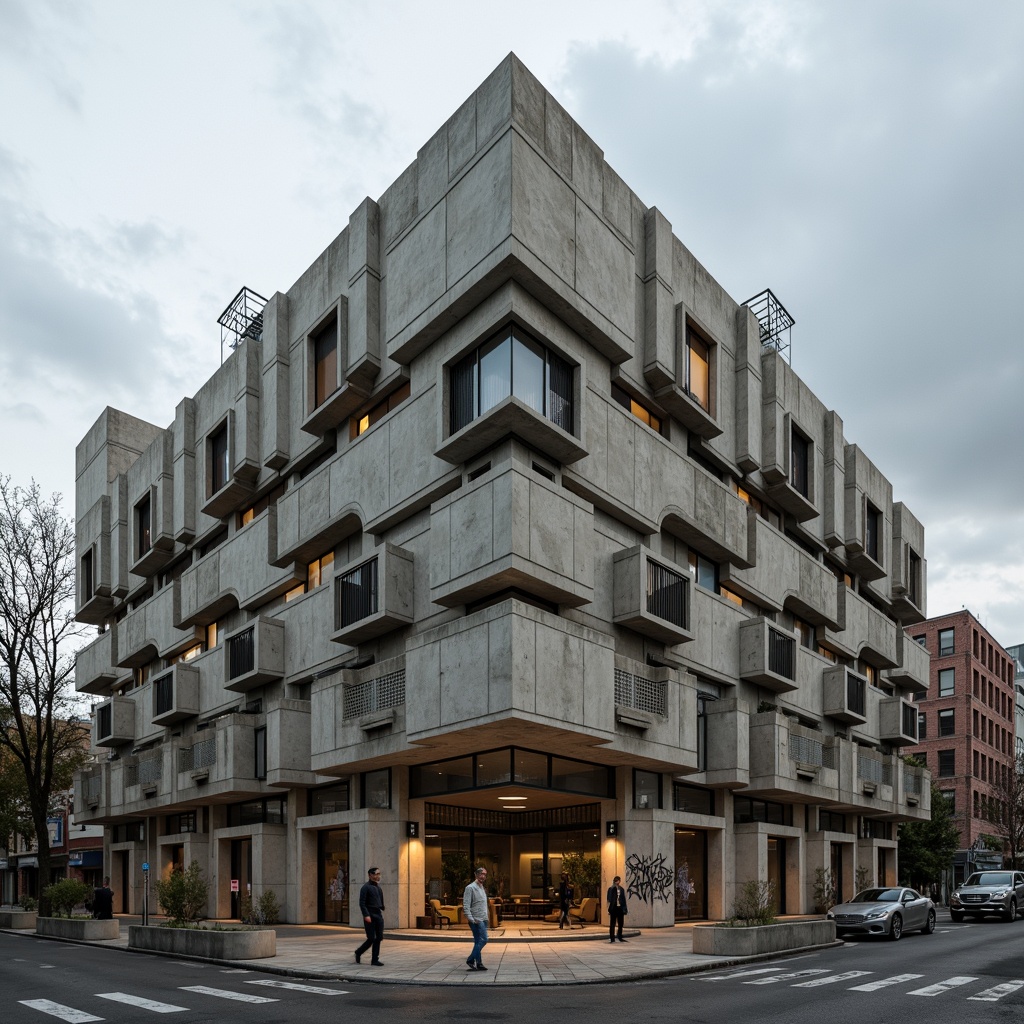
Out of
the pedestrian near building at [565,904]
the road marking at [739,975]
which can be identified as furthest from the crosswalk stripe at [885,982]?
the pedestrian near building at [565,904]

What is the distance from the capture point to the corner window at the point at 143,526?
159 feet

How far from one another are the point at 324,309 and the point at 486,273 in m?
10.5

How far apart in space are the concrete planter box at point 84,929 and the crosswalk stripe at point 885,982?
22.5m

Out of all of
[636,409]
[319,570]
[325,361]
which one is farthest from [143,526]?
[636,409]

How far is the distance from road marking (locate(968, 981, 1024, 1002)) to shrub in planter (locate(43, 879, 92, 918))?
2849 cm

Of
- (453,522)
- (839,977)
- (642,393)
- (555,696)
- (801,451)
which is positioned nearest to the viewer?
(839,977)

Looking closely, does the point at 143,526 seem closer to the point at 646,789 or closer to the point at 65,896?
the point at 65,896

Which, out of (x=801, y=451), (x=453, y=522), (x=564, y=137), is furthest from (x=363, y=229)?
(x=801, y=451)

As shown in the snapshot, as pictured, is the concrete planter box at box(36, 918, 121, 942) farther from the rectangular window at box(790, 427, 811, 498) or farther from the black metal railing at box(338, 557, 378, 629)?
the rectangular window at box(790, 427, 811, 498)

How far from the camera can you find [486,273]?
26.5 metres

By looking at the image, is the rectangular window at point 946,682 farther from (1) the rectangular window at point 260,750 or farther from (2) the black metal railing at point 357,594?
(2) the black metal railing at point 357,594

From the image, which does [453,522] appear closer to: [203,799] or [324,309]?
[324,309]

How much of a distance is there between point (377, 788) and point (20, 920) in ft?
60.2

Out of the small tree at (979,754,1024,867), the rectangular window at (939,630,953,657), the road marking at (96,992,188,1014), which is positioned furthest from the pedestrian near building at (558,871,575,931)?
the rectangular window at (939,630,953,657)
